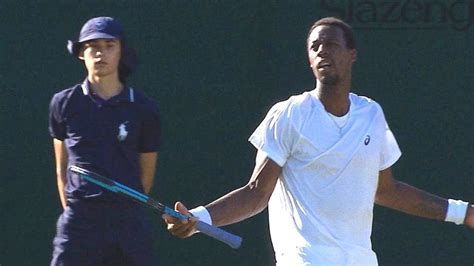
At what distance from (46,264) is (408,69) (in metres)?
2.21

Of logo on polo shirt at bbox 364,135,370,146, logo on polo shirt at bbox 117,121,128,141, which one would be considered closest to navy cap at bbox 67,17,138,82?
logo on polo shirt at bbox 117,121,128,141

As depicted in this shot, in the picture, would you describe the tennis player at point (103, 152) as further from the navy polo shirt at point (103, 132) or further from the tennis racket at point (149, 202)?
the tennis racket at point (149, 202)

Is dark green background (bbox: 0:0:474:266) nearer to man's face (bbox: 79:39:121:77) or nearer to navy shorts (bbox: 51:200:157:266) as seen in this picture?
man's face (bbox: 79:39:121:77)

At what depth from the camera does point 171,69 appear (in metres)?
6.85

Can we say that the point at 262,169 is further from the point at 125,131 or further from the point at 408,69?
the point at 408,69

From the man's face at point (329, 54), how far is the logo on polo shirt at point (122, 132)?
904 millimetres

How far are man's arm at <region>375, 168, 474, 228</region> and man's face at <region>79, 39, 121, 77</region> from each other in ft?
4.08

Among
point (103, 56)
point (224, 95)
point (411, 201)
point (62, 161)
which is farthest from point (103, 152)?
point (224, 95)

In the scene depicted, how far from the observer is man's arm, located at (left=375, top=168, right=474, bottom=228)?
5180 millimetres

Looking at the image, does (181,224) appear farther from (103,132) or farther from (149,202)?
(103,132)

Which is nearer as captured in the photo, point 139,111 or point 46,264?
point 139,111

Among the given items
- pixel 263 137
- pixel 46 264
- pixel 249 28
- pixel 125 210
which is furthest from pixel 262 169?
pixel 46 264

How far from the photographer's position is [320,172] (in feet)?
15.8

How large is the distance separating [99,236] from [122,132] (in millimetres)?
439
